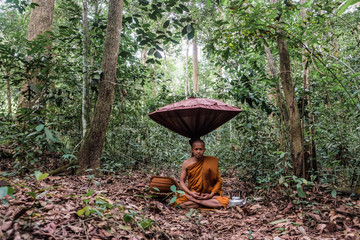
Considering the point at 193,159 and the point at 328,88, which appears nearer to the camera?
the point at 193,159

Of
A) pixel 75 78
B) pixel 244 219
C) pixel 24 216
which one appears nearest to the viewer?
pixel 24 216

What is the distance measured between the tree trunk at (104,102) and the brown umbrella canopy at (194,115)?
0.93 metres

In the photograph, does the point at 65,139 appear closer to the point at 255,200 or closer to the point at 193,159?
the point at 193,159

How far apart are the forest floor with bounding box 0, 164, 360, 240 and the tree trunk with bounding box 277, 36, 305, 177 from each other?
19.3 inches

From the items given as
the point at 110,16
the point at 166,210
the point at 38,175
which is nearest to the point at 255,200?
the point at 166,210

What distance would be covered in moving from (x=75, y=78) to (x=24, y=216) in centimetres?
385

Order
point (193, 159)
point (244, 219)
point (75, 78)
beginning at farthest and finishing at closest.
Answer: point (75, 78) < point (193, 159) < point (244, 219)

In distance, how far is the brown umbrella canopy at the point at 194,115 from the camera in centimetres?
385

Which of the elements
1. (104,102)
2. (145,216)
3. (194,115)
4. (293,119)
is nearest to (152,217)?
(145,216)

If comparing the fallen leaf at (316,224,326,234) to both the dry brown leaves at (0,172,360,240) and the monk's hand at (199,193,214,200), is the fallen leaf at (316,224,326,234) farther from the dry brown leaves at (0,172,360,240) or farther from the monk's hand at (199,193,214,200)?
the monk's hand at (199,193,214,200)

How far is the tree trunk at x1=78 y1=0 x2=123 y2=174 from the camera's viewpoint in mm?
4250

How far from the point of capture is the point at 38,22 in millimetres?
6402

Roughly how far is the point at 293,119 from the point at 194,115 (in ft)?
5.41

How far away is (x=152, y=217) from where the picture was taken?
2.84 m
